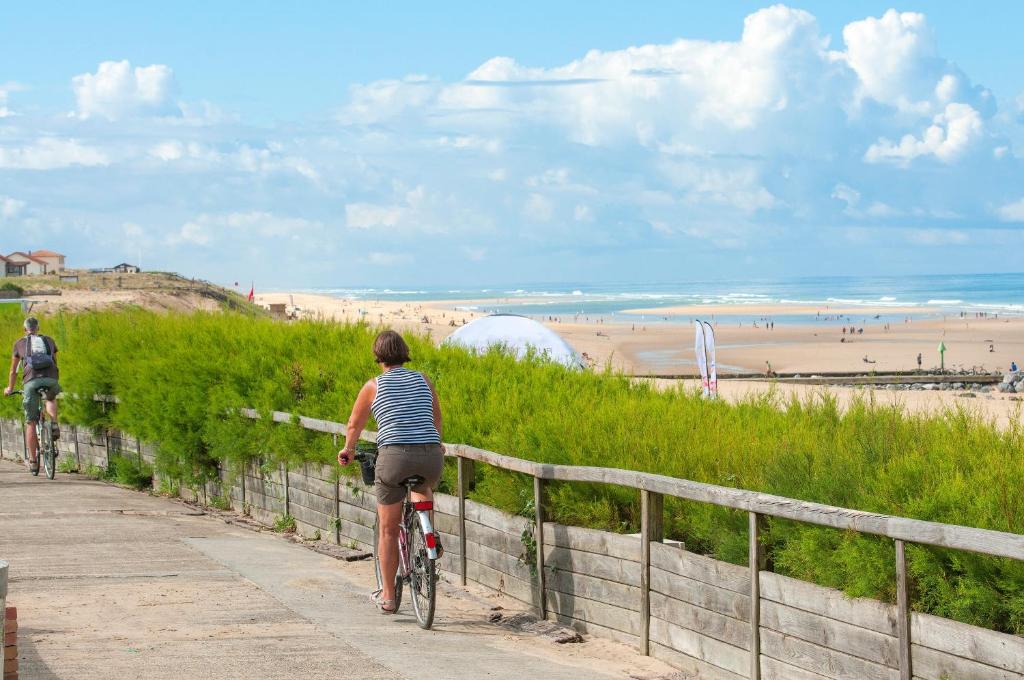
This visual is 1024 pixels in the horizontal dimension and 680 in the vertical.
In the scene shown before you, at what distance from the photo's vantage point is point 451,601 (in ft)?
30.2

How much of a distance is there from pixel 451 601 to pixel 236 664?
2449 mm

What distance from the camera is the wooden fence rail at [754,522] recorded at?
5465mm

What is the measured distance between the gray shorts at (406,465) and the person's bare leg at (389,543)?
0.40ft

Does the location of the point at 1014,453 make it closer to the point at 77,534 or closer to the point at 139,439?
the point at 77,534

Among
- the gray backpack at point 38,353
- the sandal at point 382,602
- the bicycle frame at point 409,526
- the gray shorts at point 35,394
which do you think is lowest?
the sandal at point 382,602

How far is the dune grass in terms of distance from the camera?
19.8ft

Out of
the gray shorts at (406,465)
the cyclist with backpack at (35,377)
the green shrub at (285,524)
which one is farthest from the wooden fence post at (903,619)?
the cyclist with backpack at (35,377)

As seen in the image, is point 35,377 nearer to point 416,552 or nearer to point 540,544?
point 416,552

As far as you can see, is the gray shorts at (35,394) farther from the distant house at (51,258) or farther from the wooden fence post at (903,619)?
the distant house at (51,258)

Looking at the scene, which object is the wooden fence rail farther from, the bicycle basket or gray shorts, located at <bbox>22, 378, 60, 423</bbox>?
gray shorts, located at <bbox>22, 378, 60, 423</bbox>

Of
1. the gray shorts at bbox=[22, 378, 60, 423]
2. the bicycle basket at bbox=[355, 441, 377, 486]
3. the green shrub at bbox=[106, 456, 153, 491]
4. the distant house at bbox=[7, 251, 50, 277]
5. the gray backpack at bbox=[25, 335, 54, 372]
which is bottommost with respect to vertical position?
the green shrub at bbox=[106, 456, 153, 491]

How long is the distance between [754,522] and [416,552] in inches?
102

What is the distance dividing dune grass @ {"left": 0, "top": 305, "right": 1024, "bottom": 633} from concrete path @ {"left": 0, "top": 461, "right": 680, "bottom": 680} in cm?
102

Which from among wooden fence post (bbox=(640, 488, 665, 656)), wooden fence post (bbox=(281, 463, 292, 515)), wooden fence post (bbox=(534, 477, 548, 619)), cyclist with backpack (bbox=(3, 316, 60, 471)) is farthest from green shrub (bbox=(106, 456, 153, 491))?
wooden fence post (bbox=(640, 488, 665, 656))
